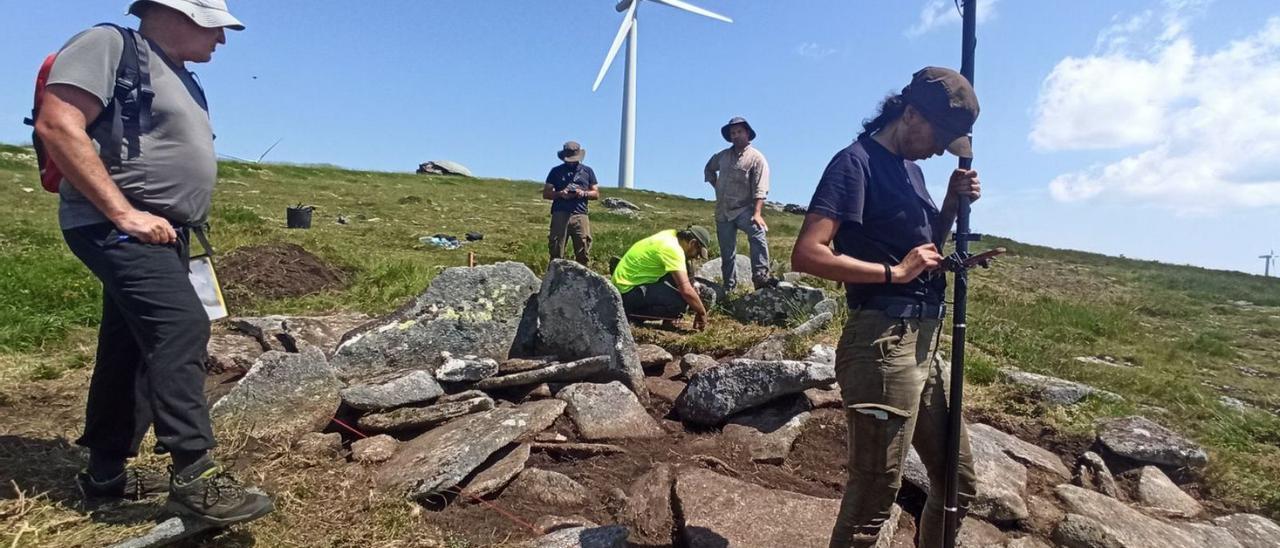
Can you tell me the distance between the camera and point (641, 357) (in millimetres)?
6930

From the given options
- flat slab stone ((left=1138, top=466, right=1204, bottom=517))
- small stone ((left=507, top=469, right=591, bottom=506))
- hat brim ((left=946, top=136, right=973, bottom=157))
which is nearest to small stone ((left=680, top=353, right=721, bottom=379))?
small stone ((left=507, top=469, right=591, bottom=506))

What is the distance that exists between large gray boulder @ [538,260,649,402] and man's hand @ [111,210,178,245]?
3.34 meters

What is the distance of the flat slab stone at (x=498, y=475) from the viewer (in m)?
4.34

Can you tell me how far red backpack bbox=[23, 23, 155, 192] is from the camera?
10.2ft

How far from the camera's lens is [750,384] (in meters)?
5.57

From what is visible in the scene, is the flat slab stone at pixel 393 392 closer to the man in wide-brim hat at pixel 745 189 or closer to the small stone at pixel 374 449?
the small stone at pixel 374 449

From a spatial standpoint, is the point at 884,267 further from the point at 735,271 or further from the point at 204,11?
the point at 735,271

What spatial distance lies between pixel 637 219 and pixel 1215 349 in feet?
57.4

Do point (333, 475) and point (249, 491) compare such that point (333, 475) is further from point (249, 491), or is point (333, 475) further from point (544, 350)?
point (544, 350)

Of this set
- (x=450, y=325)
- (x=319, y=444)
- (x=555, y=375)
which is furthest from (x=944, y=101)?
(x=450, y=325)

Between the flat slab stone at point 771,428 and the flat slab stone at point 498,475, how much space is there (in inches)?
61.3

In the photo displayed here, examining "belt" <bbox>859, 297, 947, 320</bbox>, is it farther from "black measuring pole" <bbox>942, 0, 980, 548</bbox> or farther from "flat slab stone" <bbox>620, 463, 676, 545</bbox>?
"flat slab stone" <bbox>620, 463, 676, 545</bbox>

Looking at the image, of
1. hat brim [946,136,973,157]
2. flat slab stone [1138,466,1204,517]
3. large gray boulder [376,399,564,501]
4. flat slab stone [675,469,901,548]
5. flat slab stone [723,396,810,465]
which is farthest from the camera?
flat slab stone [723,396,810,465]

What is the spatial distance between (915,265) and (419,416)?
3.48 m
